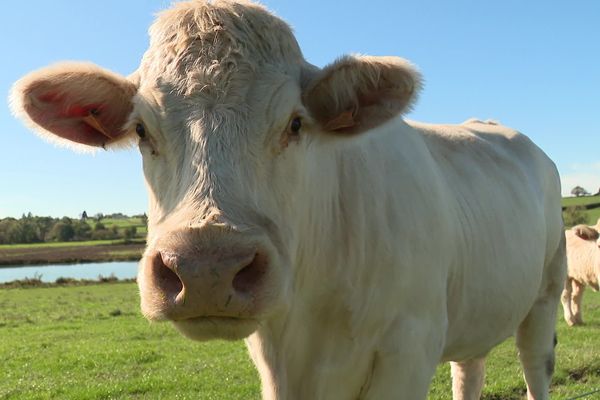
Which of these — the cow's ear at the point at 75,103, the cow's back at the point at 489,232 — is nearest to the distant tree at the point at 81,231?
the cow's back at the point at 489,232

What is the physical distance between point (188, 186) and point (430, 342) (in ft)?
5.70

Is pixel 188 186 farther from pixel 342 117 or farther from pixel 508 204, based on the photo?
pixel 508 204

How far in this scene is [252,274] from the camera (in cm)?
216

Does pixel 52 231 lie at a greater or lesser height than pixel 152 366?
lesser

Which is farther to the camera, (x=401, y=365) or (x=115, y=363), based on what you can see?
(x=115, y=363)

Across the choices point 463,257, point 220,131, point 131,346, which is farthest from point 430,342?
point 131,346

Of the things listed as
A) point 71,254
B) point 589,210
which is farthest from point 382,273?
point 71,254

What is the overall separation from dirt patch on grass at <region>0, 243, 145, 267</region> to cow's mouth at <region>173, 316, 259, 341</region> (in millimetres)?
62660

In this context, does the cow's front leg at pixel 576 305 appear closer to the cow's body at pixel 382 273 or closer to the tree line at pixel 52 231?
the cow's body at pixel 382 273

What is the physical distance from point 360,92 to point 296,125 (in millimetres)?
423

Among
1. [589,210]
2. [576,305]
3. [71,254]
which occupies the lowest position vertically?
[71,254]

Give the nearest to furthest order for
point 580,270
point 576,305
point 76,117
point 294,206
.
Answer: point 294,206, point 76,117, point 576,305, point 580,270

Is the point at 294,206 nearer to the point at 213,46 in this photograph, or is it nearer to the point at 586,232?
the point at 213,46

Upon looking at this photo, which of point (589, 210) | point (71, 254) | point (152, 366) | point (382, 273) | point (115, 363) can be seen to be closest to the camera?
point (382, 273)
